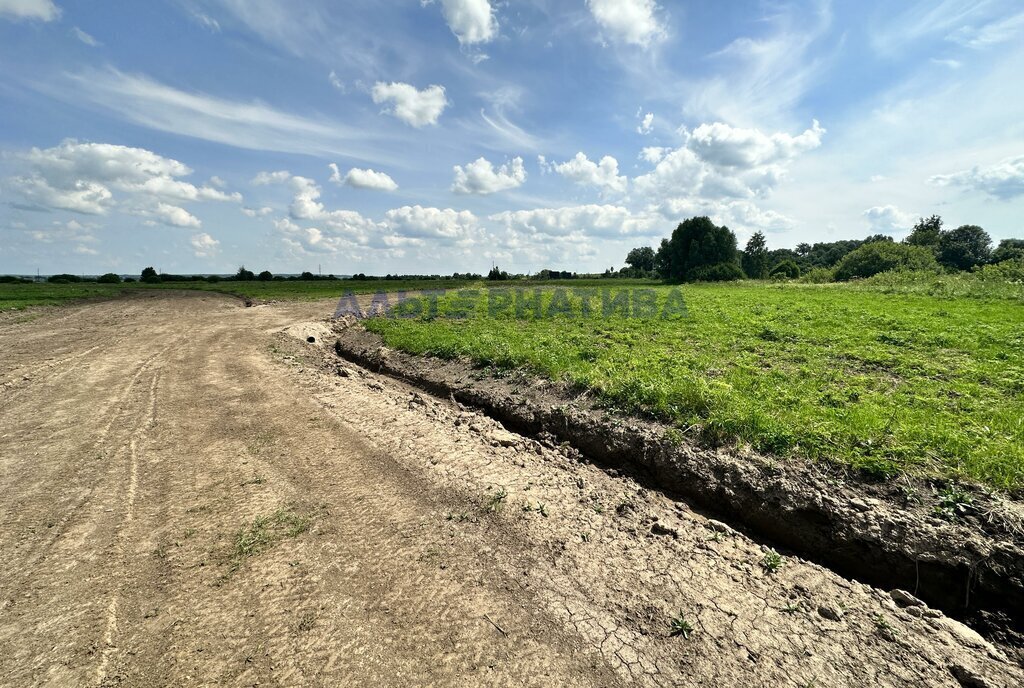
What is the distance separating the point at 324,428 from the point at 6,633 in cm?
410

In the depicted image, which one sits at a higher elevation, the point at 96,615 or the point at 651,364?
the point at 651,364

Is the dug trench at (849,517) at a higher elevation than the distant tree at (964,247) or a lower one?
lower

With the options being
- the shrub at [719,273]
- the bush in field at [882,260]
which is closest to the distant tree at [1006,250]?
the bush in field at [882,260]

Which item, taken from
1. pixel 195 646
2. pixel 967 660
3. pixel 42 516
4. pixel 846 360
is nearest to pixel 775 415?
pixel 967 660

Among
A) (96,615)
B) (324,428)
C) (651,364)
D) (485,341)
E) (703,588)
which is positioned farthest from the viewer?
(485,341)

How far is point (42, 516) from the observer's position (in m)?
4.60

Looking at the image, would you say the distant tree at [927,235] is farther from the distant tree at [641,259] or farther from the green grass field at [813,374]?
the green grass field at [813,374]

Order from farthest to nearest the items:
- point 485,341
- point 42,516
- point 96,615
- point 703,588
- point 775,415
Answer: point 485,341 → point 775,415 → point 42,516 → point 703,588 → point 96,615

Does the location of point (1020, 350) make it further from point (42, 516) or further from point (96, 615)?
point (42, 516)

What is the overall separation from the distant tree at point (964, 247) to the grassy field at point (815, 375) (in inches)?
3731

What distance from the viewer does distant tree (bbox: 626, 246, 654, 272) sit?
12062 centimetres

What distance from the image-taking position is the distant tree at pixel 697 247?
8219 cm

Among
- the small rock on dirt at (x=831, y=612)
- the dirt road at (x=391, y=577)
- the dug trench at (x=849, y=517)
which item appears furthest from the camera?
the dug trench at (x=849, y=517)

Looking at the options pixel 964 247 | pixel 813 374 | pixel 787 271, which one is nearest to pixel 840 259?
pixel 787 271
